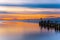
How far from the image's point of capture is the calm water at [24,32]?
10.5 ft

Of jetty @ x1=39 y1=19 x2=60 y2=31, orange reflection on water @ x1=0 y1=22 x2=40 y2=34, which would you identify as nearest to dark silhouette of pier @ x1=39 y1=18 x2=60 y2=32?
jetty @ x1=39 y1=19 x2=60 y2=31

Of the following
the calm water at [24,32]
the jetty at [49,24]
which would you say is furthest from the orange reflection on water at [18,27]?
the jetty at [49,24]

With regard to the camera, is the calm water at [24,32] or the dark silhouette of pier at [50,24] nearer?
the calm water at [24,32]

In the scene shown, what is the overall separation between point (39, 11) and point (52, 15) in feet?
0.83

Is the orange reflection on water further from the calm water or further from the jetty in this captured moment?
the jetty

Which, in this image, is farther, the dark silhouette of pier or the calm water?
the dark silhouette of pier

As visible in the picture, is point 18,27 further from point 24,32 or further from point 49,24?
point 49,24

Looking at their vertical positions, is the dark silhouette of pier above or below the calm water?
above

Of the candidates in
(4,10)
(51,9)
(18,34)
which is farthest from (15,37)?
(51,9)

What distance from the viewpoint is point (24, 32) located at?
352 cm

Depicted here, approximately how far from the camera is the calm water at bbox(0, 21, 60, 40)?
3211 millimetres

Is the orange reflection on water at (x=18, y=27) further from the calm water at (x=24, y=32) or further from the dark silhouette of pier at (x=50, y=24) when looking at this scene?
the dark silhouette of pier at (x=50, y=24)

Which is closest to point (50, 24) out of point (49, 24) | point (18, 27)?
point (49, 24)

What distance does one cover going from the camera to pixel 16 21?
12.1 ft
